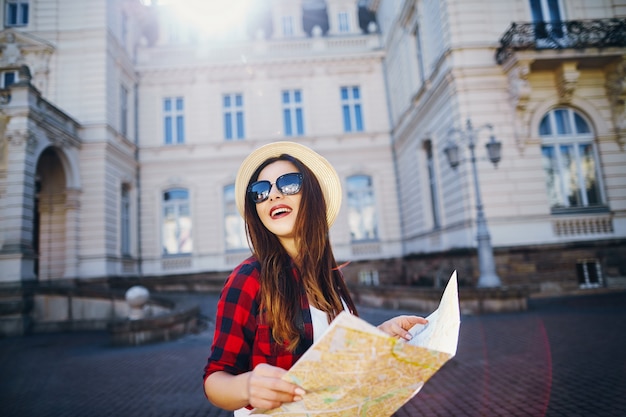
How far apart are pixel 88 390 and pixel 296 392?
5414mm

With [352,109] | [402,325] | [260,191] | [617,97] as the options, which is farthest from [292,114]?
[402,325]

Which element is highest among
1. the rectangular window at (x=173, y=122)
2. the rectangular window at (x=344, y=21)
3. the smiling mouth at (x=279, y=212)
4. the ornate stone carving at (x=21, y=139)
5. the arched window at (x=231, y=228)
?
the rectangular window at (x=344, y=21)

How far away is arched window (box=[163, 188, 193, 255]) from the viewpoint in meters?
17.7

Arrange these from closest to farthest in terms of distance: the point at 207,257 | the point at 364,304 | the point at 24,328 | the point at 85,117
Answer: the point at 24,328
the point at 364,304
the point at 85,117
the point at 207,257

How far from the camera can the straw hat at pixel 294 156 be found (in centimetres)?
186

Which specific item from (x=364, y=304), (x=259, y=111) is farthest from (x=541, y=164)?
(x=259, y=111)

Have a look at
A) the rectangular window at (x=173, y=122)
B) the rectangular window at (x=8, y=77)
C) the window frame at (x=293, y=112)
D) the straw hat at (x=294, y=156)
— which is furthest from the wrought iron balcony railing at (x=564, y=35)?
the rectangular window at (x=8, y=77)

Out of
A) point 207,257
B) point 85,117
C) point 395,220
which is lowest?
point 207,257

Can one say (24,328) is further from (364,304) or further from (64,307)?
(364,304)

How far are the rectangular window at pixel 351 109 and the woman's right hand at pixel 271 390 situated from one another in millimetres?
18269

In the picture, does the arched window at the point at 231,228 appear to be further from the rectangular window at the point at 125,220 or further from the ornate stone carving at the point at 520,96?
the ornate stone carving at the point at 520,96

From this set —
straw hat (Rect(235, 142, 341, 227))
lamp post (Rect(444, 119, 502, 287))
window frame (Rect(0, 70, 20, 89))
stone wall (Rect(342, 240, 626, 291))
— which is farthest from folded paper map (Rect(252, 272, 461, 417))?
window frame (Rect(0, 70, 20, 89))

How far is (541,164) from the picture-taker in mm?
11750

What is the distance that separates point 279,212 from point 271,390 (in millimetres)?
779
